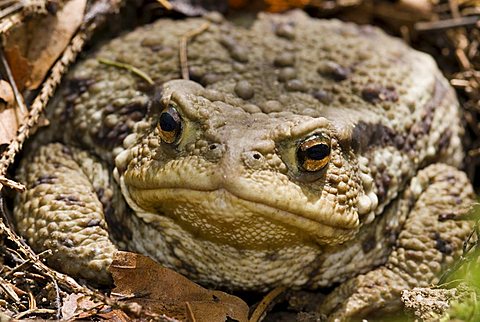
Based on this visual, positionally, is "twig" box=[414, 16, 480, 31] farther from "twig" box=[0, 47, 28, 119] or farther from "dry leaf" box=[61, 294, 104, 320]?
"dry leaf" box=[61, 294, 104, 320]

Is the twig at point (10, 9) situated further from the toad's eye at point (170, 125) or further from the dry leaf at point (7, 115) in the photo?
the toad's eye at point (170, 125)

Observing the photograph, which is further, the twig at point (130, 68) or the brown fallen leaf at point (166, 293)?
the twig at point (130, 68)

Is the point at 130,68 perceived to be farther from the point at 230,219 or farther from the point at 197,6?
the point at 230,219

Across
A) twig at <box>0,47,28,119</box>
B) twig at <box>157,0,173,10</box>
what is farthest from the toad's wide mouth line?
twig at <box>157,0,173,10</box>

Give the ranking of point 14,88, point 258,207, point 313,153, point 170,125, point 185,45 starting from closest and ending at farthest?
point 258,207 < point 313,153 < point 170,125 < point 14,88 < point 185,45

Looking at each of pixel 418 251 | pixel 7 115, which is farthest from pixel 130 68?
pixel 418 251

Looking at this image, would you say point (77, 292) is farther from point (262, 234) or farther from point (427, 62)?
point (427, 62)

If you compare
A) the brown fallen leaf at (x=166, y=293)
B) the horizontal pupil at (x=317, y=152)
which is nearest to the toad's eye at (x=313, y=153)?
the horizontal pupil at (x=317, y=152)
